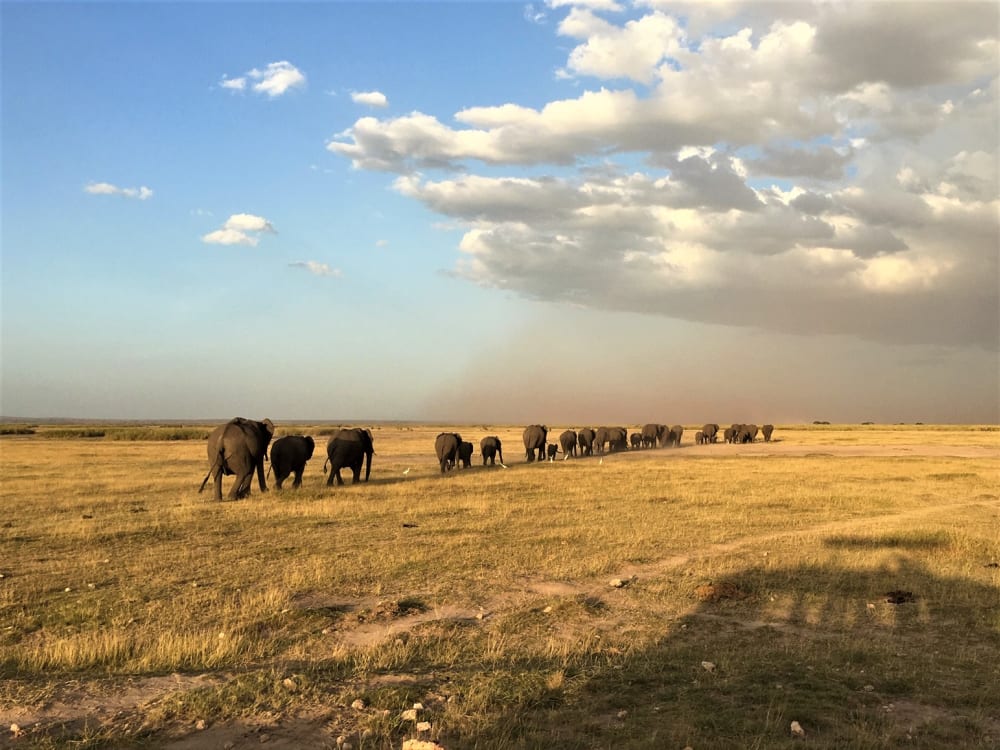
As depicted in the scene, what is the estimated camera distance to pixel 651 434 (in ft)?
223

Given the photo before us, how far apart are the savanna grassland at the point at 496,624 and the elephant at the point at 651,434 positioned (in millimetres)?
44367

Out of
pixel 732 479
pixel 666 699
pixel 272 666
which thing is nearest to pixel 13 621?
pixel 272 666

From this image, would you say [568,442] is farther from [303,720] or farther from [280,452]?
[303,720]

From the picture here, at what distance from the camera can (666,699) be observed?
711cm

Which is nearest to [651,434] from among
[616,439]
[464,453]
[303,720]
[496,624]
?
[616,439]

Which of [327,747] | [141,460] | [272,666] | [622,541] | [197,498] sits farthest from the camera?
[141,460]

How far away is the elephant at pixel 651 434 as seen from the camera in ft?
221

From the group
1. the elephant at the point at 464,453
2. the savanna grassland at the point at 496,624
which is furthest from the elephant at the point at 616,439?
the savanna grassland at the point at 496,624

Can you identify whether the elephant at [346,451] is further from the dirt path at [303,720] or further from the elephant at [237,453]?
the dirt path at [303,720]

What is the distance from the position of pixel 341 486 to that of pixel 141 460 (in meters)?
19.9

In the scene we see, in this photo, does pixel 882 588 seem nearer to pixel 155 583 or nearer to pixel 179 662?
pixel 179 662

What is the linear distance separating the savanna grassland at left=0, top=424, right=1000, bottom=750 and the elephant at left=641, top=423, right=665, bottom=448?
44.4 m

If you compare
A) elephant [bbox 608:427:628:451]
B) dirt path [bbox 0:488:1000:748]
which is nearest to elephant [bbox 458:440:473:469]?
dirt path [bbox 0:488:1000:748]

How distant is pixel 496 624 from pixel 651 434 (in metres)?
59.7
